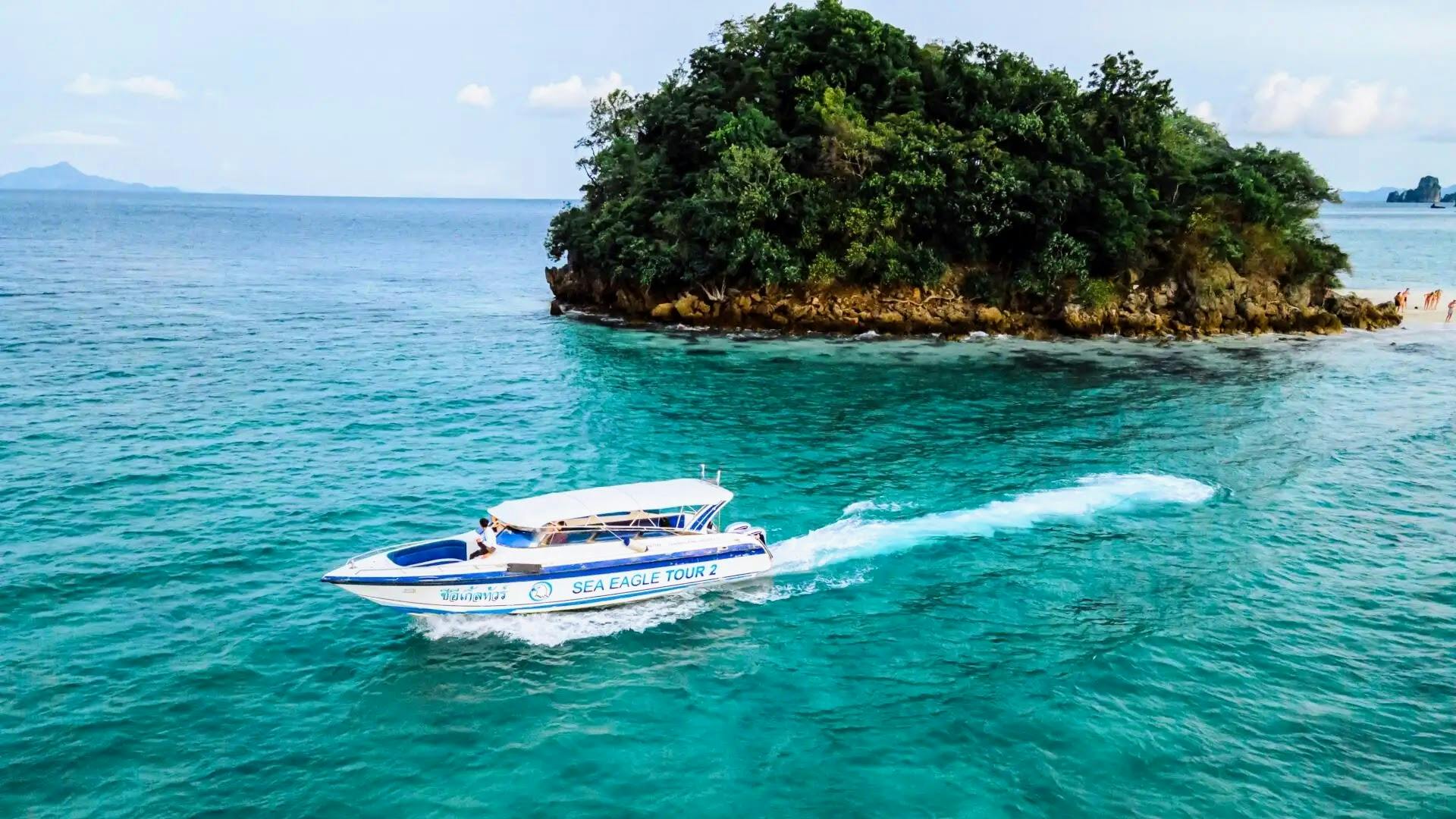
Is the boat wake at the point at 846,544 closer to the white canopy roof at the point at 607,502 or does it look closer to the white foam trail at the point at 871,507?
the white foam trail at the point at 871,507

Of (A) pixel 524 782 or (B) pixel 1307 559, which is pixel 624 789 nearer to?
(A) pixel 524 782

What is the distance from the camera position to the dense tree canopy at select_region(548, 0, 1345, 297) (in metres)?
62.7

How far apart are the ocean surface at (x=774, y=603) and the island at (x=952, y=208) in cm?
1192

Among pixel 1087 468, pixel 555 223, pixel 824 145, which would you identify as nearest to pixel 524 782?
pixel 1087 468

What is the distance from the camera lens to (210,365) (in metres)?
52.5

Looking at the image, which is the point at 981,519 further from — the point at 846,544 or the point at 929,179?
the point at 929,179

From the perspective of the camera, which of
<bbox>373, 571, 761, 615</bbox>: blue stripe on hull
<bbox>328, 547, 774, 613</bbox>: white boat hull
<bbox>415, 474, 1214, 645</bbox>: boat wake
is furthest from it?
<bbox>415, 474, 1214, 645</bbox>: boat wake

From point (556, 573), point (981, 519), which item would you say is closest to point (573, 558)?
point (556, 573)

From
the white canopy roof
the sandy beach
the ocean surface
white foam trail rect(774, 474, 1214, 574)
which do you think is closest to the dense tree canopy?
the sandy beach

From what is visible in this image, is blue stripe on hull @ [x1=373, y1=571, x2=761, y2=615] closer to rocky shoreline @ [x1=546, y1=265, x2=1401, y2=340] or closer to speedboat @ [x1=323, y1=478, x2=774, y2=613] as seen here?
speedboat @ [x1=323, y1=478, x2=774, y2=613]

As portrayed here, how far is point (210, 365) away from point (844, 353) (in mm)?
35733

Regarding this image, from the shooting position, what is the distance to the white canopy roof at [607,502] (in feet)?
81.9

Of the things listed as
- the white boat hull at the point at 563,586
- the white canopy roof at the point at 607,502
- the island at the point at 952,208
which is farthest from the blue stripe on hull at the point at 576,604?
the island at the point at 952,208

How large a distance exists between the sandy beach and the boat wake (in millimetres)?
50596
